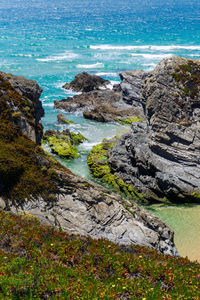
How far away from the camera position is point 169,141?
2202cm

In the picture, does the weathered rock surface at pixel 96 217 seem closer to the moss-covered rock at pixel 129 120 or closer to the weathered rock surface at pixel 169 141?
the weathered rock surface at pixel 169 141

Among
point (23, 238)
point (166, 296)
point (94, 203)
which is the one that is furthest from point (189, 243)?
point (23, 238)

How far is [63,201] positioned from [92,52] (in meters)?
76.6

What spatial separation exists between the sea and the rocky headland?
174 cm

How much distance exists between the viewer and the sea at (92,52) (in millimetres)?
20203

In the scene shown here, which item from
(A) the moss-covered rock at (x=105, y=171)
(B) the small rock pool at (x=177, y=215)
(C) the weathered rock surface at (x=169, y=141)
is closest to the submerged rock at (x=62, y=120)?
(B) the small rock pool at (x=177, y=215)

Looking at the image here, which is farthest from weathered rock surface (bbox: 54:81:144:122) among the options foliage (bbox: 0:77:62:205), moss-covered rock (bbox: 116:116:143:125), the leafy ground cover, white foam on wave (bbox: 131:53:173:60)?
white foam on wave (bbox: 131:53:173:60)

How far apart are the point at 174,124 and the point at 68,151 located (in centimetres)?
1150

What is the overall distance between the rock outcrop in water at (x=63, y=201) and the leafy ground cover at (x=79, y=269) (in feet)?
4.76

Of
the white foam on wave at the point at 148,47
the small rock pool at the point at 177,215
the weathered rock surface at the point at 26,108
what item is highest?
the white foam on wave at the point at 148,47

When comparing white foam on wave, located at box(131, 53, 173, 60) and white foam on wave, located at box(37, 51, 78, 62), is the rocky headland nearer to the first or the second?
white foam on wave, located at box(131, 53, 173, 60)

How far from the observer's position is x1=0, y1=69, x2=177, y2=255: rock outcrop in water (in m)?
12.9

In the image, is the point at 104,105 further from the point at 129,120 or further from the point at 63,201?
the point at 63,201

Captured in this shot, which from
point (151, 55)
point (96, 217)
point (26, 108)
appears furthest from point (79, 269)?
point (151, 55)
